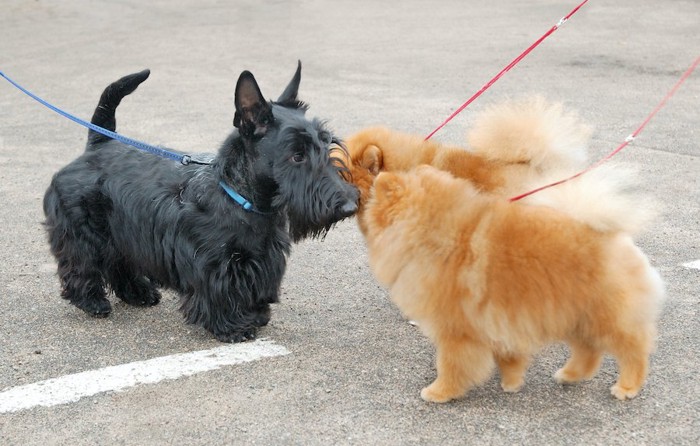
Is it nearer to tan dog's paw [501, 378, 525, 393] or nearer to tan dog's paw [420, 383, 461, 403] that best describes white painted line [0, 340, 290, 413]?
tan dog's paw [420, 383, 461, 403]

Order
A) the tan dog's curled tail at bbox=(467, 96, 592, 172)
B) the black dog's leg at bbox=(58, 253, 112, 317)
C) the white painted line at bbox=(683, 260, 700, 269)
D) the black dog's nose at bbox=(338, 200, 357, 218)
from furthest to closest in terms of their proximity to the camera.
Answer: the white painted line at bbox=(683, 260, 700, 269), the black dog's leg at bbox=(58, 253, 112, 317), the tan dog's curled tail at bbox=(467, 96, 592, 172), the black dog's nose at bbox=(338, 200, 357, 218)

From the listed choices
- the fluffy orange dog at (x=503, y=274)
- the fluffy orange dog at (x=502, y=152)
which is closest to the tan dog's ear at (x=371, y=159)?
the fluffy orange dog at (x=502, y=152)

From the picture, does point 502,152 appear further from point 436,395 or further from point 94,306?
point 94,306

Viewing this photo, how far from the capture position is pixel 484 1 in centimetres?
1678

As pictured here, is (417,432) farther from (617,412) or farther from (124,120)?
(124,120)

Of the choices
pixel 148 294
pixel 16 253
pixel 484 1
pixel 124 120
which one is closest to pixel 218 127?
pixel 124 120

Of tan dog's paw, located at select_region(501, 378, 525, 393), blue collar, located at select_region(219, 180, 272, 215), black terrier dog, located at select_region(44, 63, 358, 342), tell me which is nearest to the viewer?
tan dog's paw, located at select_region(501, 378, 525, 393)

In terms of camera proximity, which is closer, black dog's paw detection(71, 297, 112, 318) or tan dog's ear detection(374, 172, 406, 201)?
tan dog's ear detection(374, 172, 406, 201)

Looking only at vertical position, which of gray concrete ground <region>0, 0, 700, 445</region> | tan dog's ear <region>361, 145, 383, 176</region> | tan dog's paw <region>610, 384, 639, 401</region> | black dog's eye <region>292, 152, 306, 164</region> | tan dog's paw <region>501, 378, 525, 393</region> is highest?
black dog's eye <region>292, 152, 306, 164</region>

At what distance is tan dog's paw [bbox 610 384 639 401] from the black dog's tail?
2981 mm

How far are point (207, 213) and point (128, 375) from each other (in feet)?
2.91

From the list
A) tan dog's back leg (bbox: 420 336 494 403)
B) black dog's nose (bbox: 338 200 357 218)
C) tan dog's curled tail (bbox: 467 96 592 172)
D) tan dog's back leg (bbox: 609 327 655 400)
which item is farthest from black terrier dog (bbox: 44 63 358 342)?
tan dog's back leg (bbox: 609 327 655 400)

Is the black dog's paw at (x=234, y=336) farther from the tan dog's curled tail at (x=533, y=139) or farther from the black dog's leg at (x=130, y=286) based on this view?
the tan dog's curled tail at (x=533, y=139)

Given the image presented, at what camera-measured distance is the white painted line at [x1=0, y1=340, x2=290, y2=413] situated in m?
3.82
